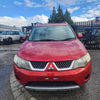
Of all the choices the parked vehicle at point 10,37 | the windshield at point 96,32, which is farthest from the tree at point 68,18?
the windshield at point 96,32

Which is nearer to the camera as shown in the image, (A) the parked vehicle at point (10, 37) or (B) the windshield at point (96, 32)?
(B) the windshield at point (96, 32)

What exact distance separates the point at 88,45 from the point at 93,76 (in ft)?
14.8

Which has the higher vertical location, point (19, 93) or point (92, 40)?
point (92, 40)

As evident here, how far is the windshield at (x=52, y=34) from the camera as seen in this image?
9.23ft

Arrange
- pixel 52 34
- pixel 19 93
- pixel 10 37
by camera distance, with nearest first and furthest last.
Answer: pixel 19 93
pixel 52 34
pixel 10 37

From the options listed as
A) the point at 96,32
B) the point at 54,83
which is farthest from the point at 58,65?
the point at 96,32

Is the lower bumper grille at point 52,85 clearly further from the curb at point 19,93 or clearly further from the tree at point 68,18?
the tree at point 68,18

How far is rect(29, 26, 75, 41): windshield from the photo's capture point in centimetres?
281

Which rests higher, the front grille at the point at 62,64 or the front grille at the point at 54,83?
Result: the front grille at the point at 62,64

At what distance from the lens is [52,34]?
2986 mm

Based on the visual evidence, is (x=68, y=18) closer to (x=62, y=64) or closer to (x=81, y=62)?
(x=81, y=62)

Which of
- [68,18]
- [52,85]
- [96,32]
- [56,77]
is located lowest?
[52,85]

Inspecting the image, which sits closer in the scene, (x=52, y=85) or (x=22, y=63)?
(x=52, y=85)

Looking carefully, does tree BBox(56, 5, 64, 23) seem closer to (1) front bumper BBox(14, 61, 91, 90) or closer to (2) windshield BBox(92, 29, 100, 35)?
(2) windshield BBox(92, 29, 100, 35)
